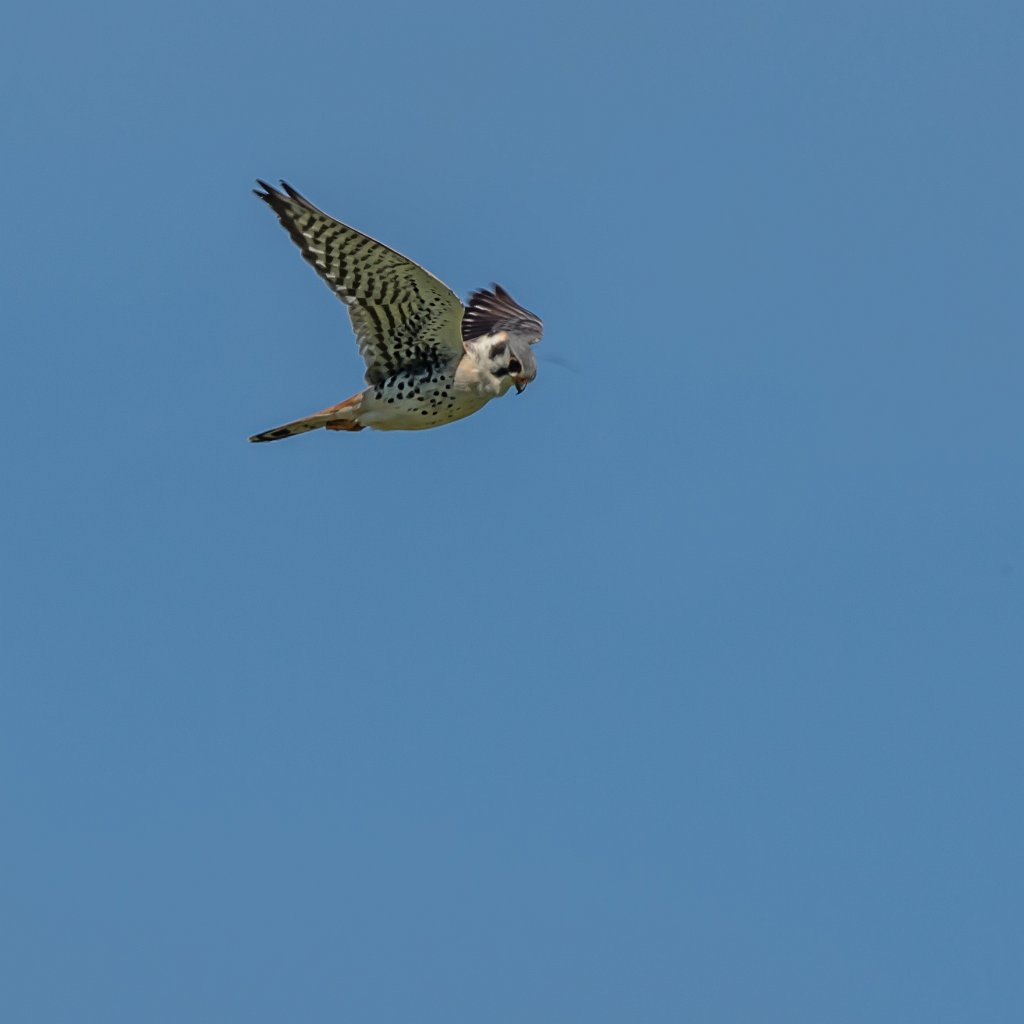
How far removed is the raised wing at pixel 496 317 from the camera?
15945mm

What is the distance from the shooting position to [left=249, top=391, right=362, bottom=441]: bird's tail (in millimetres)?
13414

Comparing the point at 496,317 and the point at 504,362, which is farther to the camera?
the point at 496,317

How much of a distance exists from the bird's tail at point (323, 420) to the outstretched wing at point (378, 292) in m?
0.23

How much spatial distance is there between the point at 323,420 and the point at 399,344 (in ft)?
2.72

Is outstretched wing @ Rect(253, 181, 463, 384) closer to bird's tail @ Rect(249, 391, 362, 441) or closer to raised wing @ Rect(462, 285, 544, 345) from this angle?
bird's tail @ Rect(249, 391, 362, 441)

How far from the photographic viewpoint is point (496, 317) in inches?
659

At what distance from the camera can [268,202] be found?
1232 cm

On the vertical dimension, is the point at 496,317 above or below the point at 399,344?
above

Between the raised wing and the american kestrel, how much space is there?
5.73 ft

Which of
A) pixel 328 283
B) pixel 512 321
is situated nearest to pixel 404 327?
pixel 328 283

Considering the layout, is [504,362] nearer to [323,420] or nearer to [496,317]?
[323,420]

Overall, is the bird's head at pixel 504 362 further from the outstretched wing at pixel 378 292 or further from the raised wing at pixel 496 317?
the raised wing at pixel 496 317

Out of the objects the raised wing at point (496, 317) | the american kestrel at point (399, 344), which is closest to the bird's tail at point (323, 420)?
the american kestrel at point (399, 344)

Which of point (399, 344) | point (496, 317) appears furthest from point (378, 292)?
point (496, 317)
